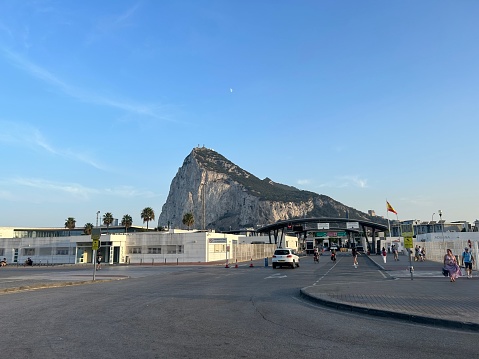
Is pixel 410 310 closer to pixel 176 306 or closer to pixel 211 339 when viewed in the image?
pixel 211 339

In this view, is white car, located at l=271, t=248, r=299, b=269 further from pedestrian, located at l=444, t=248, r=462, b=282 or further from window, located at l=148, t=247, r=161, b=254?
window, located at l=148, t=247, r=161, b=254

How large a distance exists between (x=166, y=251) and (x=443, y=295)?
4966 cm

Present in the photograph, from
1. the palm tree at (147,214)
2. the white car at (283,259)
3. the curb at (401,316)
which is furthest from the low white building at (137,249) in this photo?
the curb at (401,316)

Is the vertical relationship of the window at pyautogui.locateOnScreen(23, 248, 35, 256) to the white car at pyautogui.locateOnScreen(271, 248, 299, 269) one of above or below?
above

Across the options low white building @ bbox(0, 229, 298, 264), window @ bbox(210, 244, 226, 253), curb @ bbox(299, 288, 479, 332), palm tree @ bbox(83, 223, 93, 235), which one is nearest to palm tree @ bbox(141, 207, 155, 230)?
palm tree @ bbox(83, 223, 93, 235)

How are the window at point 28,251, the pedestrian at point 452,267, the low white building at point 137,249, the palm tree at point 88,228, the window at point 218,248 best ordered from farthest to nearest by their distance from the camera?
the palm tree at point 88,228 → the window at point 28,251 → the window at point 218,248 → the low white building at point 137,249 → the pedestrian at point 452,267

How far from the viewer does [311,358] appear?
634 centimetres

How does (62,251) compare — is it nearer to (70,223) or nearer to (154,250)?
(154,250)

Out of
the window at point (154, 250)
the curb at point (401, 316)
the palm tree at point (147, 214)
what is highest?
the palm tree at point (147, 214)

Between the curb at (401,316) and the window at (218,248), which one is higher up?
the window at (218,248)

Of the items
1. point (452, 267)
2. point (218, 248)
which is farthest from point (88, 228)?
point (452, 267)

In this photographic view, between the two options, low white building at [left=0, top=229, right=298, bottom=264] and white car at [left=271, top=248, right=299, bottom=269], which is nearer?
white car at [left=271, top=248, right=299, bottom=269]

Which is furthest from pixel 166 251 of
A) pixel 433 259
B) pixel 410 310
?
pixel 410 310

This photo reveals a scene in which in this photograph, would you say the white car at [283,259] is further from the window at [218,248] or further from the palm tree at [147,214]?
the palm tree at [147,214]
